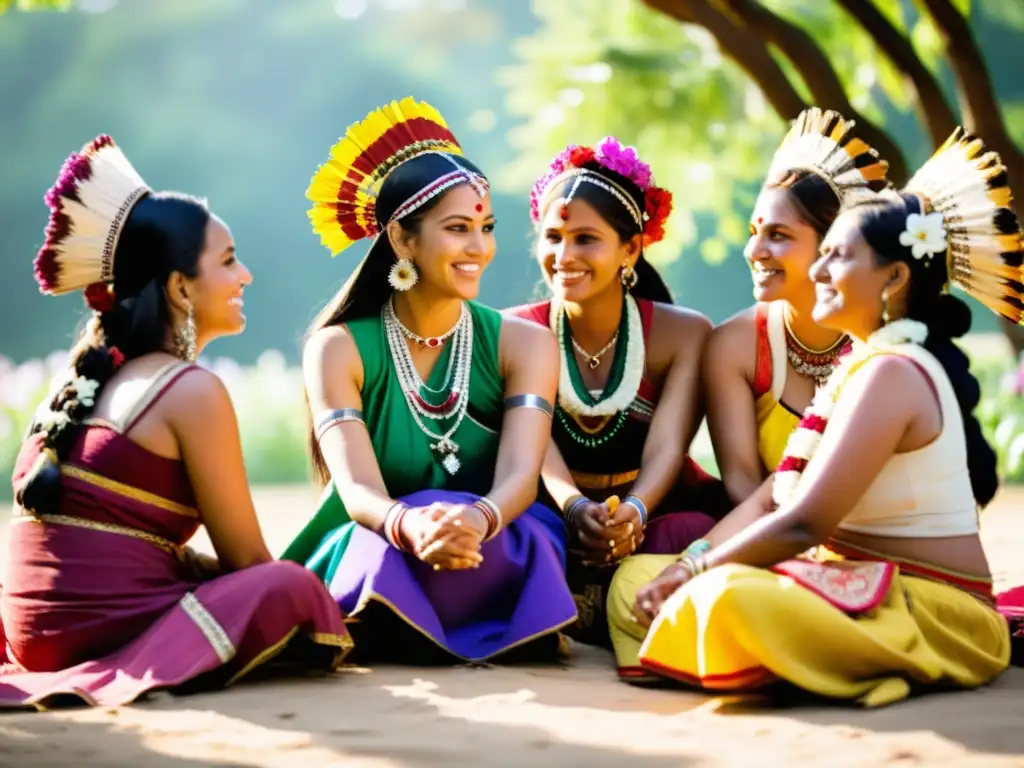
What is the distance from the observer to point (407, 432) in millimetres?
5062

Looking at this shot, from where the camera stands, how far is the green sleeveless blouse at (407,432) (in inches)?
198

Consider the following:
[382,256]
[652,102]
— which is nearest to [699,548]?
[382,256]

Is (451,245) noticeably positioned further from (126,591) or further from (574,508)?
(126,591)

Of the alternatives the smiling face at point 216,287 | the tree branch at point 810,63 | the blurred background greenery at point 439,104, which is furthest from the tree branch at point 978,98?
the smiling face at point 216,287

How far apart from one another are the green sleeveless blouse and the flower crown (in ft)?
2.51

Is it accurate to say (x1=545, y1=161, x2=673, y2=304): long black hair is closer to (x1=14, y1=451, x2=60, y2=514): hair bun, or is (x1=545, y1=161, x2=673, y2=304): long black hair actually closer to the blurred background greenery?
(x1=14, y1=451, x2=60, y2=514): hair bun

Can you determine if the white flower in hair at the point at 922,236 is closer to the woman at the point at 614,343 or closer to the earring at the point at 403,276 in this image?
the woman at the point at 614,343

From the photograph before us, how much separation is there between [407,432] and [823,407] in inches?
58.5

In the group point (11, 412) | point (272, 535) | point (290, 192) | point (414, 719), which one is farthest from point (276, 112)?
point (414, 719)

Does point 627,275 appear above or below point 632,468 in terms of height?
above

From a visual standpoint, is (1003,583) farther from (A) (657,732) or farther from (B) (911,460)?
(A) (657,732)

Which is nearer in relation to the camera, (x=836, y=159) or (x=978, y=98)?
(x=836, y=159)

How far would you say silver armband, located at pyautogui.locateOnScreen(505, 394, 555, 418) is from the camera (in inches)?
198

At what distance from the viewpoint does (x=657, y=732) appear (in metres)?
3.71
